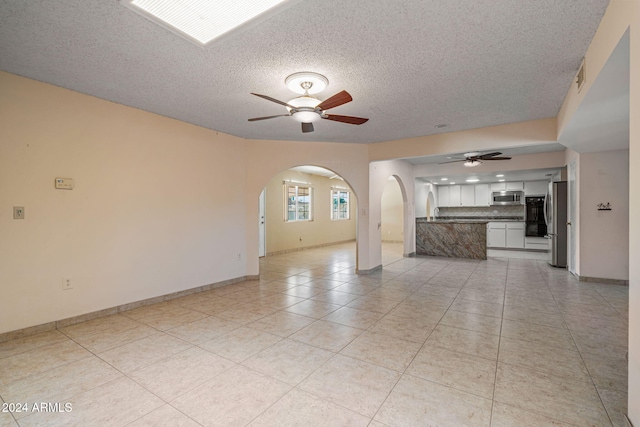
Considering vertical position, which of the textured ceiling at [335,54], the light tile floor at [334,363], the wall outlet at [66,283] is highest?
the textured ceiling at [335,54]

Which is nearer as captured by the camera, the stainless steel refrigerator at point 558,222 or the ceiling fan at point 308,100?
the ceiling fan at point 308,100

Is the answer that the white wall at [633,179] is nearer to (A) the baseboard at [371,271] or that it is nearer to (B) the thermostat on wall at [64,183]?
(A) the baseboard at [371,271]

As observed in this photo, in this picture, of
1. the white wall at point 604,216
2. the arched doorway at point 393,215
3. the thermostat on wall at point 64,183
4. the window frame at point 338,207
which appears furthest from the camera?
the arched doorway at point 393,215

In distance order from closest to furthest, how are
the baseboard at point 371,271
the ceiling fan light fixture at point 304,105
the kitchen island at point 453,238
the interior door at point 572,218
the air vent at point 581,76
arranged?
the air vent at point 581,76 → the ceiling fan light fixture at point 304,105 → the interior door at point 572,218 → the baseboard at point 371,271 → the kitchen island at point 453,238

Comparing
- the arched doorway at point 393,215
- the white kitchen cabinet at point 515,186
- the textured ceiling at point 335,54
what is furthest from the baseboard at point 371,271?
the white kitchen cabinet at point 515,186

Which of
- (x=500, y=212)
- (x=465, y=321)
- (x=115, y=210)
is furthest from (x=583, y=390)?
(x=500, y=212)

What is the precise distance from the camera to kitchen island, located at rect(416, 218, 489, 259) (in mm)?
7516

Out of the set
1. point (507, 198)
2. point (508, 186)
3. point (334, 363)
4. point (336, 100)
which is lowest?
point (334, 363)

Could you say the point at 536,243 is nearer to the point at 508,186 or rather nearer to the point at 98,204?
the point at 508,186

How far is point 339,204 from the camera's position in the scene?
11359 millimetres

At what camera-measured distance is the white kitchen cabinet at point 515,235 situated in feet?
29.1

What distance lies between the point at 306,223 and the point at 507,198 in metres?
6.69

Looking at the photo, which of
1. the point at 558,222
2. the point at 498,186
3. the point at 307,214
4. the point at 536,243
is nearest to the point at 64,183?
the point at 307,214

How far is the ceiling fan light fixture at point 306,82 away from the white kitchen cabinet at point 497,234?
8.56 m
